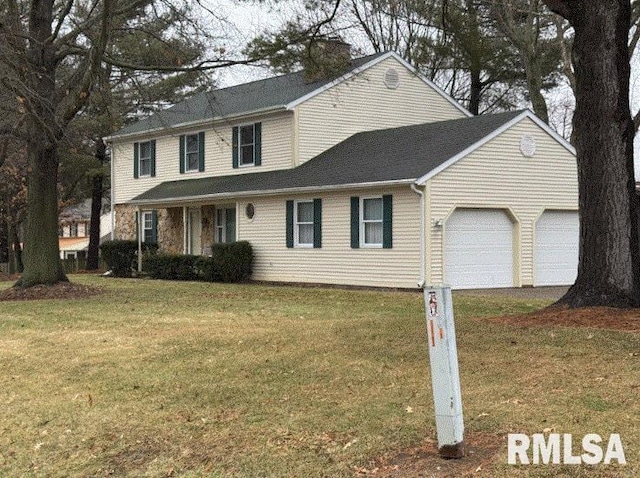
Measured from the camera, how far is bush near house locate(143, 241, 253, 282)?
23.3 metres

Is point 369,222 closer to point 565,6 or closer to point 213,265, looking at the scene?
point 213,265

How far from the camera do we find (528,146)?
21156mm

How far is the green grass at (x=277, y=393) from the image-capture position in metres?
5.56

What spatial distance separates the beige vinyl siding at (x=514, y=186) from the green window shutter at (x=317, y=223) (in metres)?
3.60

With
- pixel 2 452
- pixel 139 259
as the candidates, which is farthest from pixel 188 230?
pixel 2 452

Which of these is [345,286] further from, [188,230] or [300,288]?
[188,230]

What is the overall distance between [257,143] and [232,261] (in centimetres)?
422

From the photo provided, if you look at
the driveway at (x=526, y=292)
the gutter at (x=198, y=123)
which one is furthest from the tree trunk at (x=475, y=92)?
the driveway at (x=526, y=292)

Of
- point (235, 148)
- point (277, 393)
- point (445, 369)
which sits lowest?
point (277, 393)

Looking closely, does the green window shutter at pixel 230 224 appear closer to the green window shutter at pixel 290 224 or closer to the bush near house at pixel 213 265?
the bush near house at pixel 213 265

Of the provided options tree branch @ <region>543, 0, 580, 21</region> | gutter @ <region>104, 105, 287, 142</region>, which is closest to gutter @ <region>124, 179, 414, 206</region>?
gutter @ <region>104, 105, 287, 142</region>

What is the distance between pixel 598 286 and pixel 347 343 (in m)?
3.84

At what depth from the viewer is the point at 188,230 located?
27719 mm

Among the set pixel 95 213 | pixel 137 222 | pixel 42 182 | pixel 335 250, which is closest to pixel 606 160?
pixel 335 250
